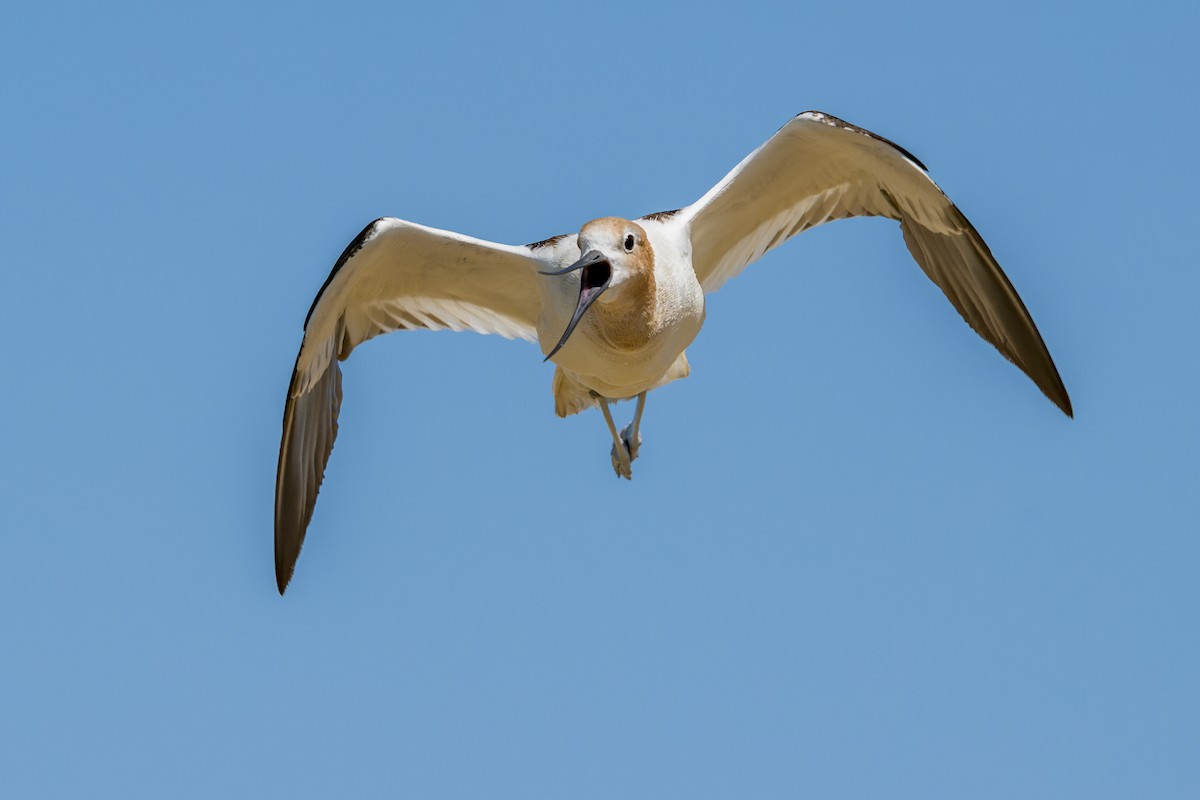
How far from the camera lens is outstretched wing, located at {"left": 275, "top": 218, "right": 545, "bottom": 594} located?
433 inches

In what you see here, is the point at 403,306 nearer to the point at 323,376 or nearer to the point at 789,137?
the point at 323,376

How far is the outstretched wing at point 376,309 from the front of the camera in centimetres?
1100

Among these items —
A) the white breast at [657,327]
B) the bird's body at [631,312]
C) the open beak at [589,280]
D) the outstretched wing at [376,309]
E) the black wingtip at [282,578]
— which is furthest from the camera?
the black wingtip at [282,578]

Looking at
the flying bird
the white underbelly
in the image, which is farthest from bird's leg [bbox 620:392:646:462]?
the white underbelly

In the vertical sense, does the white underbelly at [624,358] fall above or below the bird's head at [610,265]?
below

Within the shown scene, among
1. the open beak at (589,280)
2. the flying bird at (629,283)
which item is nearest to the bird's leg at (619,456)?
the flying bird at (629,283)

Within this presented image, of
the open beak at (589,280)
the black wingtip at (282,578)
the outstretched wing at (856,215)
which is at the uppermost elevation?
the outstretched wing at (856,215)

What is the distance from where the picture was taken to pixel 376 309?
11.9 meters

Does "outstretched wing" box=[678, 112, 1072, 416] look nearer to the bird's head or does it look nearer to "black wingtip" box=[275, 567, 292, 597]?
the bird's head

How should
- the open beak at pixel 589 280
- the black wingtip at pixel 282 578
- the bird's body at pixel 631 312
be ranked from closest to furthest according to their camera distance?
the open beak at pixel 589 280 < the bird's body at pixel 631 312 < the black wingtip at pixel 282 578

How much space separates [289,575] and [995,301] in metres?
5.34

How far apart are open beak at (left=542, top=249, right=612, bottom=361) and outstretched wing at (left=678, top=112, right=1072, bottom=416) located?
1.25 m

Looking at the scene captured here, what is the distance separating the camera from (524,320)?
477 inches

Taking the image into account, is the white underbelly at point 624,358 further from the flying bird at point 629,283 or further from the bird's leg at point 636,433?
the bird's leg at point 636,433
